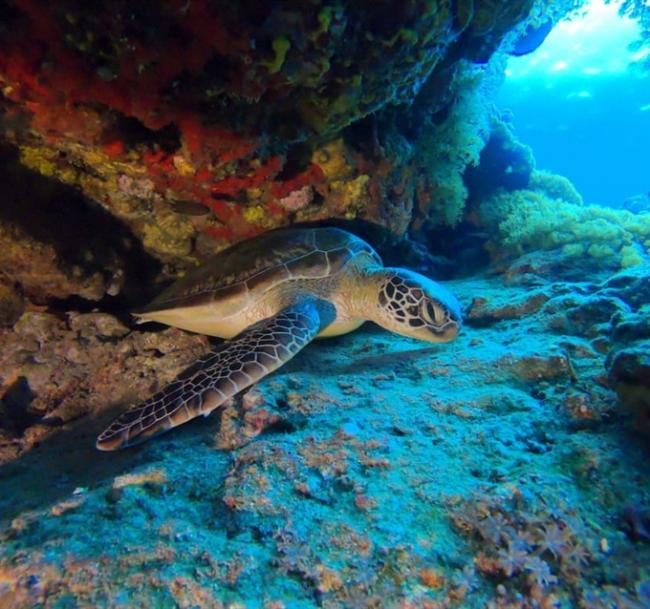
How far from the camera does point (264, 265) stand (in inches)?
129

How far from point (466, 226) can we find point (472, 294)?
2.69 m

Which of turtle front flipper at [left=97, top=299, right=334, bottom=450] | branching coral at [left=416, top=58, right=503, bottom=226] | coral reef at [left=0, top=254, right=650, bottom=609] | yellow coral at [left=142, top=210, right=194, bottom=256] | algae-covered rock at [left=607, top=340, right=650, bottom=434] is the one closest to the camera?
coral reef at [left=0, top=254, right=650, bottom=609]

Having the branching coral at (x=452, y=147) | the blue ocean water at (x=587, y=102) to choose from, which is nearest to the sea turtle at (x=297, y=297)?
the branching coral at (x=452, y=147)

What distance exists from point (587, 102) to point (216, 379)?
44.4 meters

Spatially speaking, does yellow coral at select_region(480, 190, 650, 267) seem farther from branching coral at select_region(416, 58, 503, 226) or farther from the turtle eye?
the turtle eye

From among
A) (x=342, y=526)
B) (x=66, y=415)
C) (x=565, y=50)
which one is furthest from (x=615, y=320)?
(x=565, y=50)

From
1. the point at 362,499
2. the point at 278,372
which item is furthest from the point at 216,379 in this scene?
the point at 362,499

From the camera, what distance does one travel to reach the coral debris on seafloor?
1263 mm

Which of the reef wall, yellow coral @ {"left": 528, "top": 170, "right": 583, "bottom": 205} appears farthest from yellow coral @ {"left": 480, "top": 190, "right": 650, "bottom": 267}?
the reef wall

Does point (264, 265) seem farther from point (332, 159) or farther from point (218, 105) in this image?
point (218, 105)

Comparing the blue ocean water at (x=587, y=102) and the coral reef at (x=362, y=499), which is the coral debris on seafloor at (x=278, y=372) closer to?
the coral reef at (x=362, y=499)

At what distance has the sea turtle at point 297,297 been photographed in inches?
122

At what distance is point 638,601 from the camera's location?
4.06 feet

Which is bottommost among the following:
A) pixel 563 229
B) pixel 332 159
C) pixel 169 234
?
pixel 169 234
